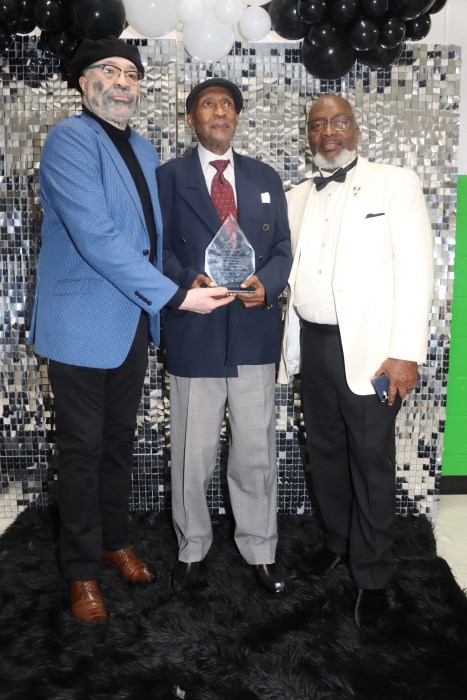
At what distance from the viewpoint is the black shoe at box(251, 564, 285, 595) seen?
2.45 meters

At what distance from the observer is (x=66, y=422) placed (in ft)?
7.39

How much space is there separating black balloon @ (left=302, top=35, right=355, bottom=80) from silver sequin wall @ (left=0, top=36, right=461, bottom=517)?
0.65 feet

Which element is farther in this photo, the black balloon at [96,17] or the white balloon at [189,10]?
the white balloon at [189,10]

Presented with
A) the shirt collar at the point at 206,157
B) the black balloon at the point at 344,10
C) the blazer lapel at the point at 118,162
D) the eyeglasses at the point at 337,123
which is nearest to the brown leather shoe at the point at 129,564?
the blazer lapel at the point at 118,162

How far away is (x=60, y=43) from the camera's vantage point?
2756mm

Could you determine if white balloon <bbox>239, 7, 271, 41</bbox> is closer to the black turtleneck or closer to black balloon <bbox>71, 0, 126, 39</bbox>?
black balloon <bbox>71, 0, 126, 39</bbox>

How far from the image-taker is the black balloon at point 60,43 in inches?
108

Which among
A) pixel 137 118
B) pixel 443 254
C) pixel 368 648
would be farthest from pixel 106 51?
pixel 368 648

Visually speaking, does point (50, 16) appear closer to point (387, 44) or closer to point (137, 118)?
point (137, 118)

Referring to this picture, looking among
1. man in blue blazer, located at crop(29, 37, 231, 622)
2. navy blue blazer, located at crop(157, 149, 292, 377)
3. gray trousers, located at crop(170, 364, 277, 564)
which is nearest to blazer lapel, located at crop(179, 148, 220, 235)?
navy blue blazer, located at crop(157, 149, 292, 377)

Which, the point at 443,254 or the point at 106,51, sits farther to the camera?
the point at 443,254

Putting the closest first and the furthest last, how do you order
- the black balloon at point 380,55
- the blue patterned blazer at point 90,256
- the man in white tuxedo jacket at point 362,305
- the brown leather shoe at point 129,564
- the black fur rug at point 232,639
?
1. the black fur rug at point 232,639
2. the blue patterned blazer at point 90,256
3. the man in white tuxedo jacket at point 362,305
4. the brown leather shoe at point 129,564
5. the black balloon at point 380,55

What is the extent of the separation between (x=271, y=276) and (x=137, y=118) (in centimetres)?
128

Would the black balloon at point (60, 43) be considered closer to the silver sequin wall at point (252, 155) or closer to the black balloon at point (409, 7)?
the silver sequin wall at point (252, 155)
